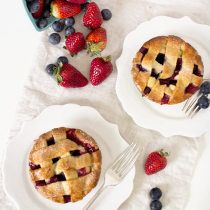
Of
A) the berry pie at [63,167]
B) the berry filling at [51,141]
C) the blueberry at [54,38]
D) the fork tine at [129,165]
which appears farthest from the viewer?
the blueberry at [54,38]

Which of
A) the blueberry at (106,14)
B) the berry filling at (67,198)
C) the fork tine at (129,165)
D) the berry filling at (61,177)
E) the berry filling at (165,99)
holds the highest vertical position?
the blueberry at (106,14)

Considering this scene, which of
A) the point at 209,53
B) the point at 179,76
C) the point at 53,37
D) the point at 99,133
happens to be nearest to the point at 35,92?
the point at 53,37

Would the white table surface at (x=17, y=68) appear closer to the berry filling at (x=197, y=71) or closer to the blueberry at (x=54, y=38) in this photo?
the blueberry at (x=54, y=38)

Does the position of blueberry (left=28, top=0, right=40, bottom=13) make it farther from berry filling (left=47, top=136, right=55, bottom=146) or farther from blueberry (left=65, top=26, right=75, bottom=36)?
berry filling (left=47, top=136, right=55, bottom=146)

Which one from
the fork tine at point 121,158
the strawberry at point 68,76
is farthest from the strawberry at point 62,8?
the fork tine at point 121,158

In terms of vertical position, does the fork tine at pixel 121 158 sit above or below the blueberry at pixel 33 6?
below

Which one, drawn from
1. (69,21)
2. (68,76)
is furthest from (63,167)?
(69,21)

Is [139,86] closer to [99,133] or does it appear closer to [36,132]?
[99,133]
